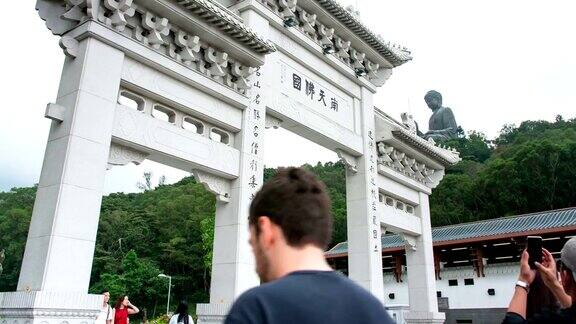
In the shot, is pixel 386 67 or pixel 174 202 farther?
pixel 174 202

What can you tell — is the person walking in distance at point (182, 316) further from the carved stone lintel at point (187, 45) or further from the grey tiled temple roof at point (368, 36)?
the grey tiled temple roof at point (368, 36)

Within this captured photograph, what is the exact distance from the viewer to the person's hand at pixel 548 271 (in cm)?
189

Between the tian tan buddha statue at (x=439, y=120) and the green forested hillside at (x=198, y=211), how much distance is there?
3758mm

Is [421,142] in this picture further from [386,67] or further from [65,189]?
[65,189]

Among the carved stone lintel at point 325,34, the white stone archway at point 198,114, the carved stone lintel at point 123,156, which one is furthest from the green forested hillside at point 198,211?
the carved stone lintel at point 123,156

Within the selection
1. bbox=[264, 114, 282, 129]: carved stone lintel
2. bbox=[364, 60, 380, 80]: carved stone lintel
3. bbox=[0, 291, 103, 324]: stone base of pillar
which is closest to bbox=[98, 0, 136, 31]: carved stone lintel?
bbox=[264, 114, 282, 129]: carved stone lintel

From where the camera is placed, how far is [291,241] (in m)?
1.16

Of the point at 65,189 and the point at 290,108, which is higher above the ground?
the point at 290,108

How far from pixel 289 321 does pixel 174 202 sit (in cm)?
3802

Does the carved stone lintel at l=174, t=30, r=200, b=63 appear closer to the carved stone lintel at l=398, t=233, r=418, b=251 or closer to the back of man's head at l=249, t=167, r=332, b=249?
the back of man's head at l=249, t=167, r=332, b=249

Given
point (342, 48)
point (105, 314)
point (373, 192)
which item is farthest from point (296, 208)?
point (342, 48)

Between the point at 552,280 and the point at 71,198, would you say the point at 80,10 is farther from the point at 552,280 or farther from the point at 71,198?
the point at 552,280

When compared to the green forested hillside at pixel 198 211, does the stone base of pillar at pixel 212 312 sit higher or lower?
lower

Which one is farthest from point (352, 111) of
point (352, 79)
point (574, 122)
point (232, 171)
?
point (574, 122)
